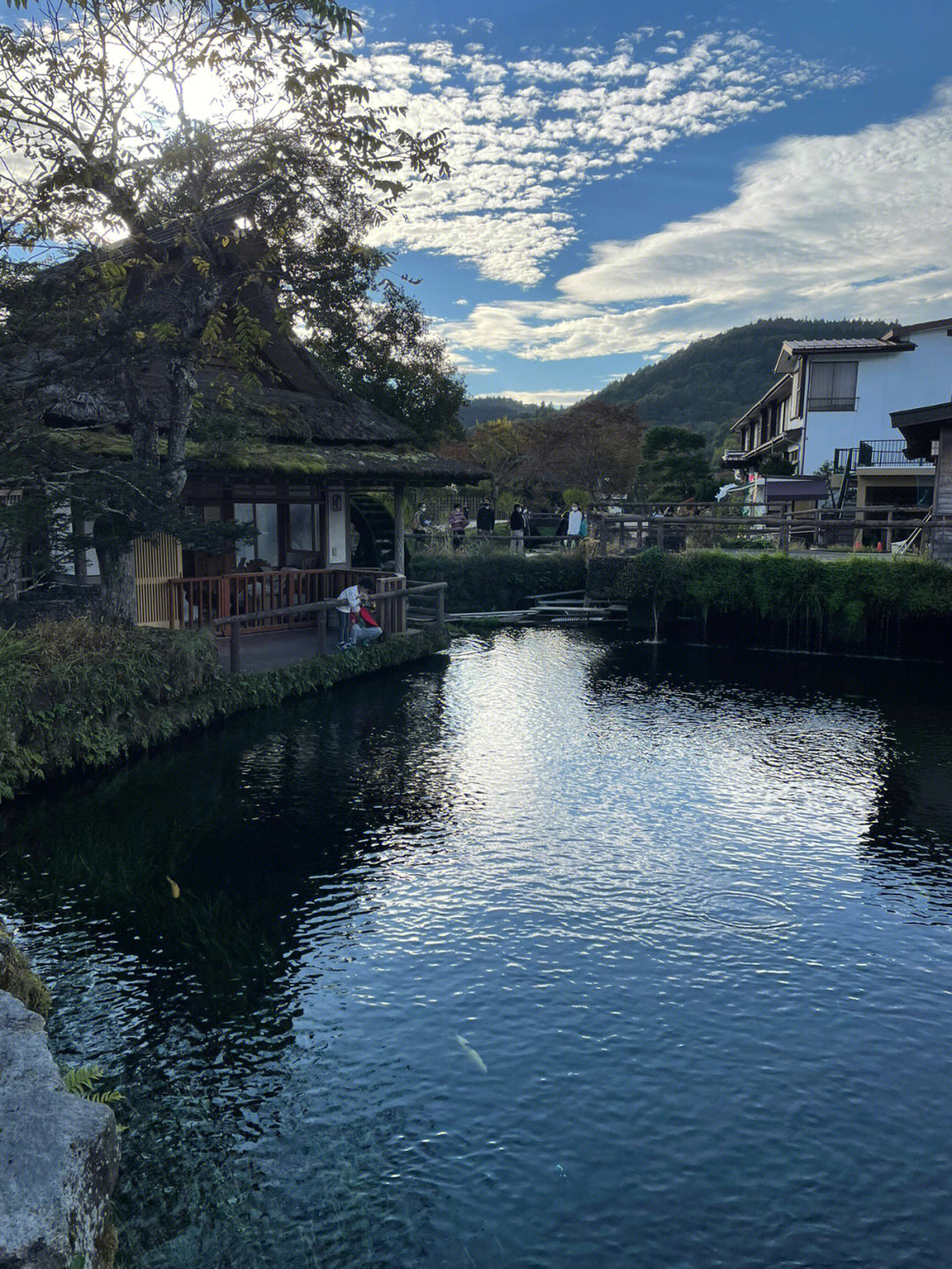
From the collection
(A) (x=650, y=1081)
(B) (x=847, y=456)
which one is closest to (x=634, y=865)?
(A) (x=650, y=1081)

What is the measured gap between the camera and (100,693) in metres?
12.7

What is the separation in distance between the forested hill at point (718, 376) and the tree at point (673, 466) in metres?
36.5

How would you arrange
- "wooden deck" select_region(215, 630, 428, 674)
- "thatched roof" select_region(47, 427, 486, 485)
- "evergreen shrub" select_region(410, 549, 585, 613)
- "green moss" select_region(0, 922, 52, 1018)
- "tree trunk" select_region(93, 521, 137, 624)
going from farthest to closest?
"evergreen shrub" select_region(410, 549, 585, 613) → "wooden deck" select_region(215, 630, 428, 674) → "thatched roof" select_region(47, 427, 486, 485) → "tree trunk" select_region(93, 521, 137, 624) → "green moss" select_region(0, 922, 52, 1018)

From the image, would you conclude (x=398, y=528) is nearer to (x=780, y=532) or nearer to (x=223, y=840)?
(x=780, y=532)

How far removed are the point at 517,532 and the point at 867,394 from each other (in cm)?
1957

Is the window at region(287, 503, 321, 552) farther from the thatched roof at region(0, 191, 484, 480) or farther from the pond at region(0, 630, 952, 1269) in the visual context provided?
the pond at region(0, 630, 952, 1269)

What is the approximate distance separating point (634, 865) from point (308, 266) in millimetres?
10722

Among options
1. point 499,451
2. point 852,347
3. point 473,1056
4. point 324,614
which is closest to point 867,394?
point 852,347

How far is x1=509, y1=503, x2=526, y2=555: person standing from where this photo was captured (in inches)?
1270

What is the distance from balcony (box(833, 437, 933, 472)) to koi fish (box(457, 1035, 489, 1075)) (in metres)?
38.0

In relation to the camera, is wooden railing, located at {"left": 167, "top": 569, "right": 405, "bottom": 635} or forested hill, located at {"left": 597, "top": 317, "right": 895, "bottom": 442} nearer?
wooden railing, located at {"left": 167, "top": 569, "right": 405, "bottom": 635}

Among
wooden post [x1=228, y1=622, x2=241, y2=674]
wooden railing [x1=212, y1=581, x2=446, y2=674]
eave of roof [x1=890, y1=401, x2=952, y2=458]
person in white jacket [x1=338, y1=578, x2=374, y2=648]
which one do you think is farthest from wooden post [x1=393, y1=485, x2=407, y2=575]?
eave of roof [x1=890, y1=401, x2=952, y2=458]

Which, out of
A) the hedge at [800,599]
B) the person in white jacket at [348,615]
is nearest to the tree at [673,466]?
the hedge at [800,599]

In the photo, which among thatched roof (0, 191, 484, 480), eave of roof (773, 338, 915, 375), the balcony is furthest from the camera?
eave of roof (773, 338, 915, 375)
